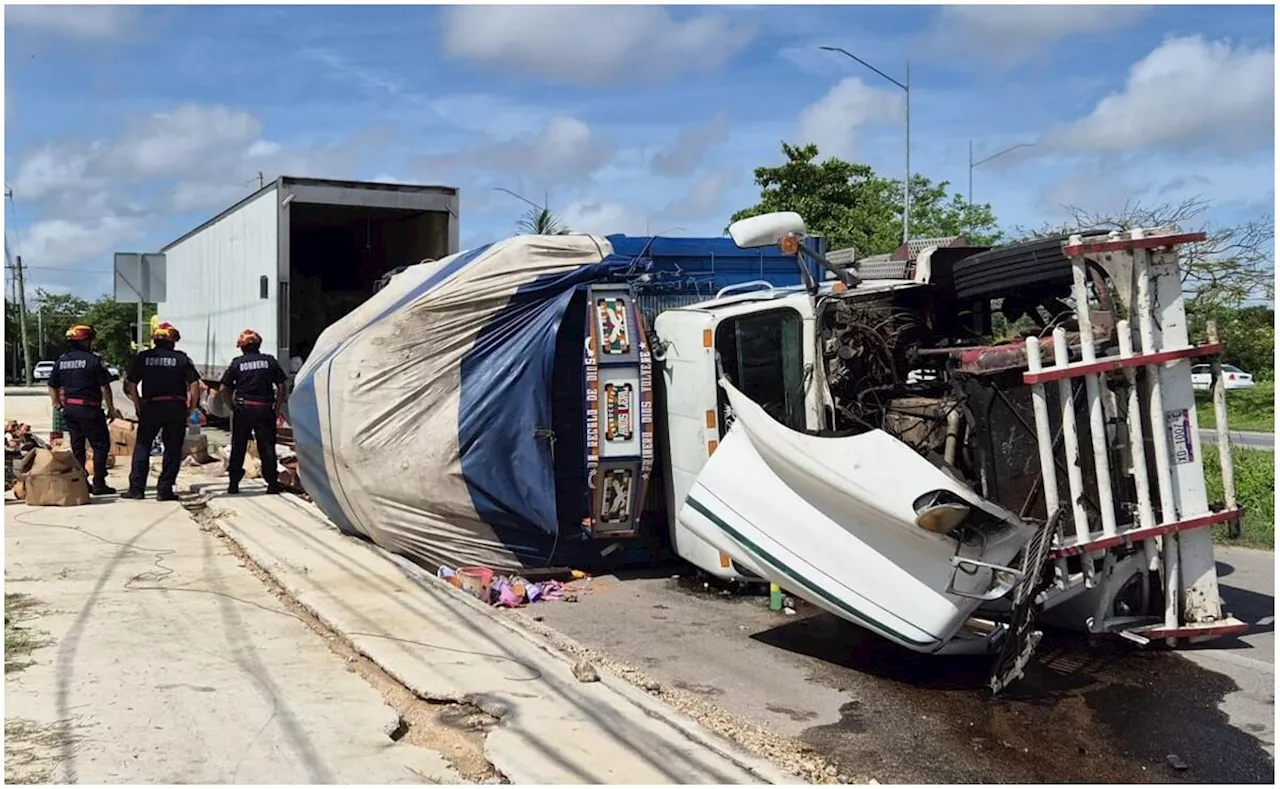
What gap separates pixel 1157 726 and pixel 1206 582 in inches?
39.5

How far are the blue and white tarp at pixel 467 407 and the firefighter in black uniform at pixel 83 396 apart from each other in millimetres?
4248

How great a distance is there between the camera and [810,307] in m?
6.73

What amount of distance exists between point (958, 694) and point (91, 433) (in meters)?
8.91

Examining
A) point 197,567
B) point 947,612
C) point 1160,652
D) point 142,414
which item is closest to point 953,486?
point 947,612

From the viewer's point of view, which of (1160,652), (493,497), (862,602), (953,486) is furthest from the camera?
(493,497)

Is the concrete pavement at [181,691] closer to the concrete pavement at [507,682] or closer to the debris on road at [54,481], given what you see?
the concrete pavement at [507,682]

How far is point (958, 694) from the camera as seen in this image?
17.6ft

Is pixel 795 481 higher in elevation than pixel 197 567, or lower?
higher

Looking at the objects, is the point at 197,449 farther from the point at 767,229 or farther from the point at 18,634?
the point at 767,229

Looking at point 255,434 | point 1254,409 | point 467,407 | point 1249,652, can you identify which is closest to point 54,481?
point 255,434

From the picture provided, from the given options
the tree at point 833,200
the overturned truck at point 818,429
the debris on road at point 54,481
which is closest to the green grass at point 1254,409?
the tree at point 833,200

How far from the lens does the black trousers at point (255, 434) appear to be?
10.9m

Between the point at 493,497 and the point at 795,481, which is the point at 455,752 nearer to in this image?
the point at 795,481

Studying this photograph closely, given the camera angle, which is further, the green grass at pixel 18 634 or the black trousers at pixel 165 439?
the black trousers at pixel 165 439
